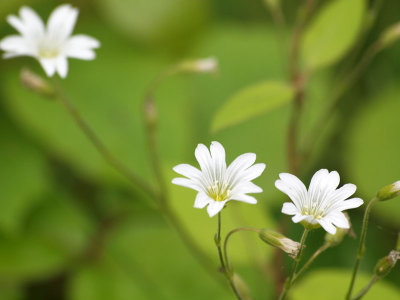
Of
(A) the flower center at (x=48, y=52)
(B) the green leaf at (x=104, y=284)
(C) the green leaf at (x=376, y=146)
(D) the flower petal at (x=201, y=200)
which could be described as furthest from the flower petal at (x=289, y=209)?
(C) the green leaf at (x=376, y=146)

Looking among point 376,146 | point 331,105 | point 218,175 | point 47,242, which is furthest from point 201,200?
point 376,146

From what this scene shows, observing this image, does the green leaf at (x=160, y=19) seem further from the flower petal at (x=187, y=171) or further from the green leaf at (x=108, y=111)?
the flower petal at (x=187, y=171)

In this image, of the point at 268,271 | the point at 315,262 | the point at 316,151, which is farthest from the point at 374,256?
the point at 268,271

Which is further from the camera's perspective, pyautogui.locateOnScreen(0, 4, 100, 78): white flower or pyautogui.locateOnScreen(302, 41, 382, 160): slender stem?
pyautogui.locateOnScreen(302, 41, 382, 160): slender stem

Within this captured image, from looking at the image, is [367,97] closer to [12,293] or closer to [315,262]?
[315,262]

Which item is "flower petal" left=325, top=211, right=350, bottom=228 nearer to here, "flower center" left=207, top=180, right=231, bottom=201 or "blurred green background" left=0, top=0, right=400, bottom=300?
"flower center" left=207, top=180, right=231, bottom=201

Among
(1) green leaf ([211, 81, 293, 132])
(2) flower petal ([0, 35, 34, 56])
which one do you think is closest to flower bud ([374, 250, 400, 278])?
(1) green leaf ([211, 81, 293, 132])
